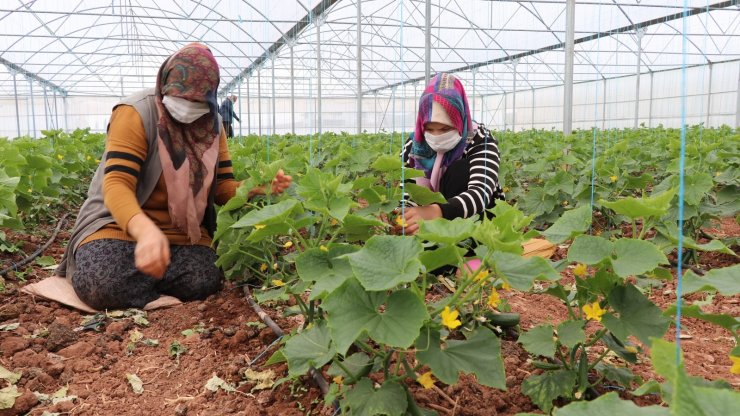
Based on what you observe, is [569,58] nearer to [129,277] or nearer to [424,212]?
[424,212]

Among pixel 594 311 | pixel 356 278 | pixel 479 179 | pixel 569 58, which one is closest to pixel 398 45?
pixel 569 58

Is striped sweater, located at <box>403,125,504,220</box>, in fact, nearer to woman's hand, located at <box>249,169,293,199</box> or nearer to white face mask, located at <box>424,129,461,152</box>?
white face mask, located at <box>424,129,461,152</box>

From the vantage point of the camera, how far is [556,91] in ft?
93.4

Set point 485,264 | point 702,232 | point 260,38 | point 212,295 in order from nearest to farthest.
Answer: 1. point 485,264
2. point 212,295
3. point 702,232
4. point 260,38

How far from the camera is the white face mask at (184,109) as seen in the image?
287cm

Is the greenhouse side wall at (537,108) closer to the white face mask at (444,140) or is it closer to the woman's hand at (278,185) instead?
the white face mask at (444,140)

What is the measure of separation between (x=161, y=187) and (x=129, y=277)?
0.47 meters

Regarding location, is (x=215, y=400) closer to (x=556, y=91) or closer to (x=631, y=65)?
(x=631, y=65)

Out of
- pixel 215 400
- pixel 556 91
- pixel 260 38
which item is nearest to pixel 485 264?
pixel 215 400

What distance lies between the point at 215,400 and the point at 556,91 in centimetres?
2868

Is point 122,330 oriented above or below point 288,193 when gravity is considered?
below

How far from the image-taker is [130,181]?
2809 mm

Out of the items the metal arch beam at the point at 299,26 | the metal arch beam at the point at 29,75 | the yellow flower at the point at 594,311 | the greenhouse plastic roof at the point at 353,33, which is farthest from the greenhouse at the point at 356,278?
the metal arch beam at the point at 29,75

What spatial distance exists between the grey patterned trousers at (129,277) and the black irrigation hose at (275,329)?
26 centimetres
